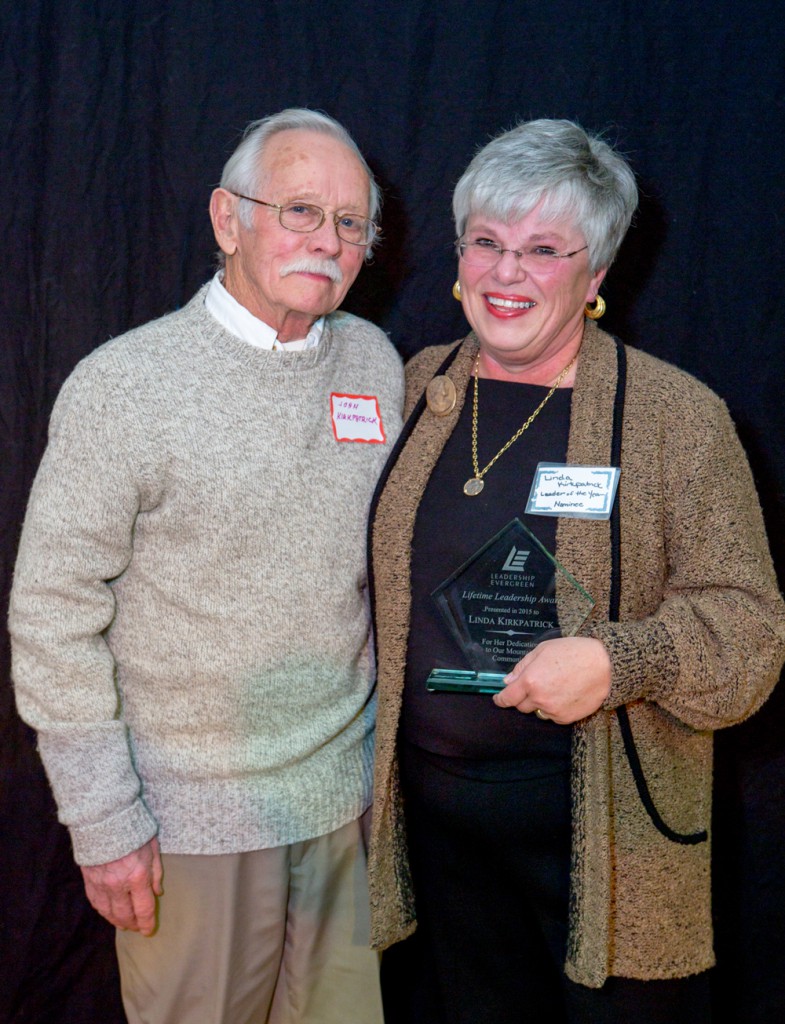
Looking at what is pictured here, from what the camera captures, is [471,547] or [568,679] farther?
[471,547]

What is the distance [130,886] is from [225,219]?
1155 mm

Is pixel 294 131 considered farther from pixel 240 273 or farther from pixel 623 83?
pixel 623 83

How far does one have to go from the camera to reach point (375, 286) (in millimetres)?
2242

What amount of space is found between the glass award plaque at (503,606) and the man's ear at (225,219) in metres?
0.71

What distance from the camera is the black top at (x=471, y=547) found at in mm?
1676

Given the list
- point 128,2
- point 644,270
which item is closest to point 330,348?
point 644,270

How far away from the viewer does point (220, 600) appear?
65.5 inches

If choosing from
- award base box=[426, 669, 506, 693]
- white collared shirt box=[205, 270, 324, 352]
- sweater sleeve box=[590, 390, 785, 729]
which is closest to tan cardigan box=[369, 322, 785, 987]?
sweater sleeve box=[590, 390, 785, 729]

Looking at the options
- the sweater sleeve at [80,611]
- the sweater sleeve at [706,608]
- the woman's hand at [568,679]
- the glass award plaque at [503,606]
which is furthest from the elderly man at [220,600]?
the sweater sleeve at [706,608]

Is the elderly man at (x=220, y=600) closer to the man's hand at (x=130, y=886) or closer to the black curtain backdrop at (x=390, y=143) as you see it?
the man's hand at (x=130, y=886)

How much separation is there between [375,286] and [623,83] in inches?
26.2

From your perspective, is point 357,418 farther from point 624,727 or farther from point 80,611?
point 624,727

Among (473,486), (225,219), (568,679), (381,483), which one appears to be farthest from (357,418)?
(568,679)

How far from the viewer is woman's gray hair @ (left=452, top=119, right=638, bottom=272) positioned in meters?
1.67
